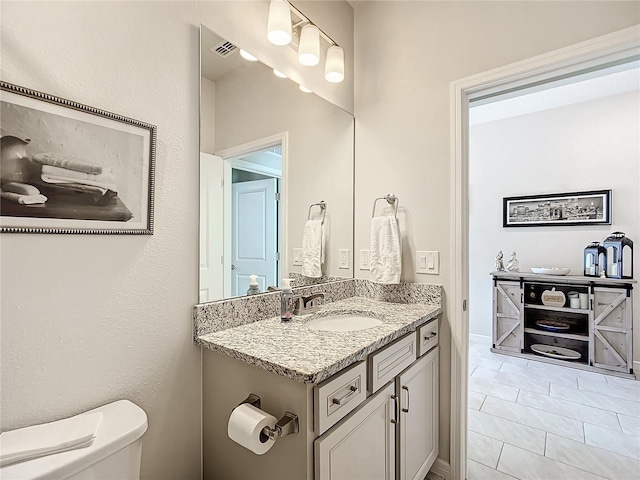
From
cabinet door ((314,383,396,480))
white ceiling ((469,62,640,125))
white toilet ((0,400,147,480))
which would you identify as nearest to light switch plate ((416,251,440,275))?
cabinet door ((314,383,396,480))

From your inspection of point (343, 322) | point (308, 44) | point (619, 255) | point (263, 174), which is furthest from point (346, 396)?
point (619, 255)

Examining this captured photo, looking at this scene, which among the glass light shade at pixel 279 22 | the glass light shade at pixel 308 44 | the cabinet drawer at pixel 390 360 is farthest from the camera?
the glass light shade at pixel 308 44

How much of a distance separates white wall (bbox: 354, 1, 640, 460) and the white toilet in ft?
4.69

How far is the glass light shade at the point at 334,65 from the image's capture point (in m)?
1.79

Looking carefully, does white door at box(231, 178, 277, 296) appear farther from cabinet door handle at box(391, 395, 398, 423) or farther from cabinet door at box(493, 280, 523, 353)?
cabinet door at box(493, 280, 523, 353)

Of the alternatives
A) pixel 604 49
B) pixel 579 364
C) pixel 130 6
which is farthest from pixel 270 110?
pixel 579 364

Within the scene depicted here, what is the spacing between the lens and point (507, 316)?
365 cm

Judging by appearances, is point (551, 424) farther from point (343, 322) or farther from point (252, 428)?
point (252, 428)

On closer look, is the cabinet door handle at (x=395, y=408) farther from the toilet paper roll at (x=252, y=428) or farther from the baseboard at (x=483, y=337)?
the baseboard at (x=483, y=337)

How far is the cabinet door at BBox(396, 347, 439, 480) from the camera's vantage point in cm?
137

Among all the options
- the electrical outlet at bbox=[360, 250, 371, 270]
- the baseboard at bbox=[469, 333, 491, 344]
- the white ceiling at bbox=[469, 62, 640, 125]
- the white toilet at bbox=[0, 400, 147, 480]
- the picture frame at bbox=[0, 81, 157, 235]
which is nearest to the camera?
the white toilet at bbox=[0, 400, 147, 480]

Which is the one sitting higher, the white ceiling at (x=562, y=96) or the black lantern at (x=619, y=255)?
the white ceiling at (x=562, y=96)

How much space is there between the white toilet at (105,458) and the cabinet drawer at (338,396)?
1.62 ft

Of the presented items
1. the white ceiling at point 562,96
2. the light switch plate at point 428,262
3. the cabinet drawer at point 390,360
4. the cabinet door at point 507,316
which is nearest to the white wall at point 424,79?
the light switch plate at point 428,262
